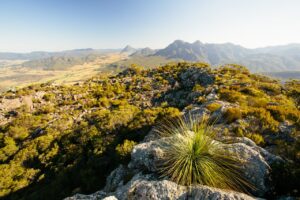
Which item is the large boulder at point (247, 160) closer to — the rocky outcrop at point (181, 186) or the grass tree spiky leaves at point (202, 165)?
the rocky outcrop at point (181, 186)

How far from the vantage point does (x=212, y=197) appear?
4.11 meters

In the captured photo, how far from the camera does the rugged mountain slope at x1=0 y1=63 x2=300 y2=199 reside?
7711mm

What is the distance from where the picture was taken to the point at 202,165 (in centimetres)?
475

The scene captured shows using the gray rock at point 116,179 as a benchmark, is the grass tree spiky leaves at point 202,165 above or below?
above

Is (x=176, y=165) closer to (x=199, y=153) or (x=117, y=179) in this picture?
(x=199, y=153)

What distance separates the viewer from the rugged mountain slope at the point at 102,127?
25.3ft

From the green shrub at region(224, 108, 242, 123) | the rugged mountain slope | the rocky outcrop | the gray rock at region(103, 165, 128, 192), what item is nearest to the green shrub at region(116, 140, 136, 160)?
the rugged mountain slope

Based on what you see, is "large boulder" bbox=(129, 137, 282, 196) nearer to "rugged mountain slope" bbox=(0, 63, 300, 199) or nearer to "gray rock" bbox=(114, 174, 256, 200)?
"rugged mountain slope" bbox=(0, 63, 300, 199)

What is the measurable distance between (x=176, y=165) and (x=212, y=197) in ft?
3.92

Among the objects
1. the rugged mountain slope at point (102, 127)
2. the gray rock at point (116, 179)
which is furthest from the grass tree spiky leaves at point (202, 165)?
the gray rock at point (116, 179)

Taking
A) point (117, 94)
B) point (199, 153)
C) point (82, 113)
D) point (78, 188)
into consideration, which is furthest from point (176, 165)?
point (117, 94)

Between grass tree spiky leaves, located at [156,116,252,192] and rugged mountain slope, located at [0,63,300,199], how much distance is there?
1.02m

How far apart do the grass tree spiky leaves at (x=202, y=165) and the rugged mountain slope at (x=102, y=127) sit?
102 cm

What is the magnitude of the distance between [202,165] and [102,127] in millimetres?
9888
